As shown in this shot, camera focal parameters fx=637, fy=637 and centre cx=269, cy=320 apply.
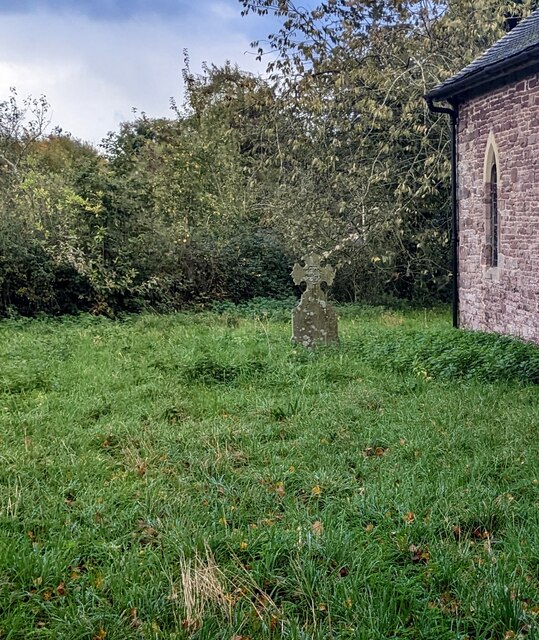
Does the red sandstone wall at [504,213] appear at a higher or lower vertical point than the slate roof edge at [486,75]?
lower

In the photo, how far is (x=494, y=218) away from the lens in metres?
11.8

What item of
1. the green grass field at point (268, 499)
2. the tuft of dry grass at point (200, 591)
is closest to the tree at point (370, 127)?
the green grass field at point (268, 499)

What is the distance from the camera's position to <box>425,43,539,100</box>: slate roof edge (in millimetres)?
9289

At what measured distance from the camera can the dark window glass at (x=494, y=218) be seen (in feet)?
38.3

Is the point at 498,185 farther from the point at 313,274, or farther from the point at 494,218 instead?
the point at 313,274

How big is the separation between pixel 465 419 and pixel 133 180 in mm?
11356

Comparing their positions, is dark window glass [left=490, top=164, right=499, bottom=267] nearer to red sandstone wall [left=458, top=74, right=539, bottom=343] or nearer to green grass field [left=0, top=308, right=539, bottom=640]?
red sandstone wall [left=458, top=74, right=539, bottom=343]

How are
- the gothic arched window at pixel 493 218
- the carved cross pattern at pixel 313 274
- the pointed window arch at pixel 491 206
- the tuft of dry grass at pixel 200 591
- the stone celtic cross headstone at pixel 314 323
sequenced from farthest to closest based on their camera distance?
the gothic arched window at pixel 493 218, the pointed window arch at pixel 491 206, the carved cross pattern at pixel 313 274, the stone celtic cross headstone at pixel 314 323, the tuft of dry grass at pixel 200 591

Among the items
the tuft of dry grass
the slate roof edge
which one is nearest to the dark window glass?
the slate roof edge

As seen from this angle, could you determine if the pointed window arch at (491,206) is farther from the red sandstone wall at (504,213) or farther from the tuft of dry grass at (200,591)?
the tuft of dry grass at (200,591)

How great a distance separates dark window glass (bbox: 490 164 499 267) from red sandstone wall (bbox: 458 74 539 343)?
0.14 m

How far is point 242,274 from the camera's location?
17.0 meters

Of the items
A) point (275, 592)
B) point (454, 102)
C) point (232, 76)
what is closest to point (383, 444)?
point (275, 592)

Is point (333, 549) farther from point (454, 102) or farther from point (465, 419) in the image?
point (454, 102)
